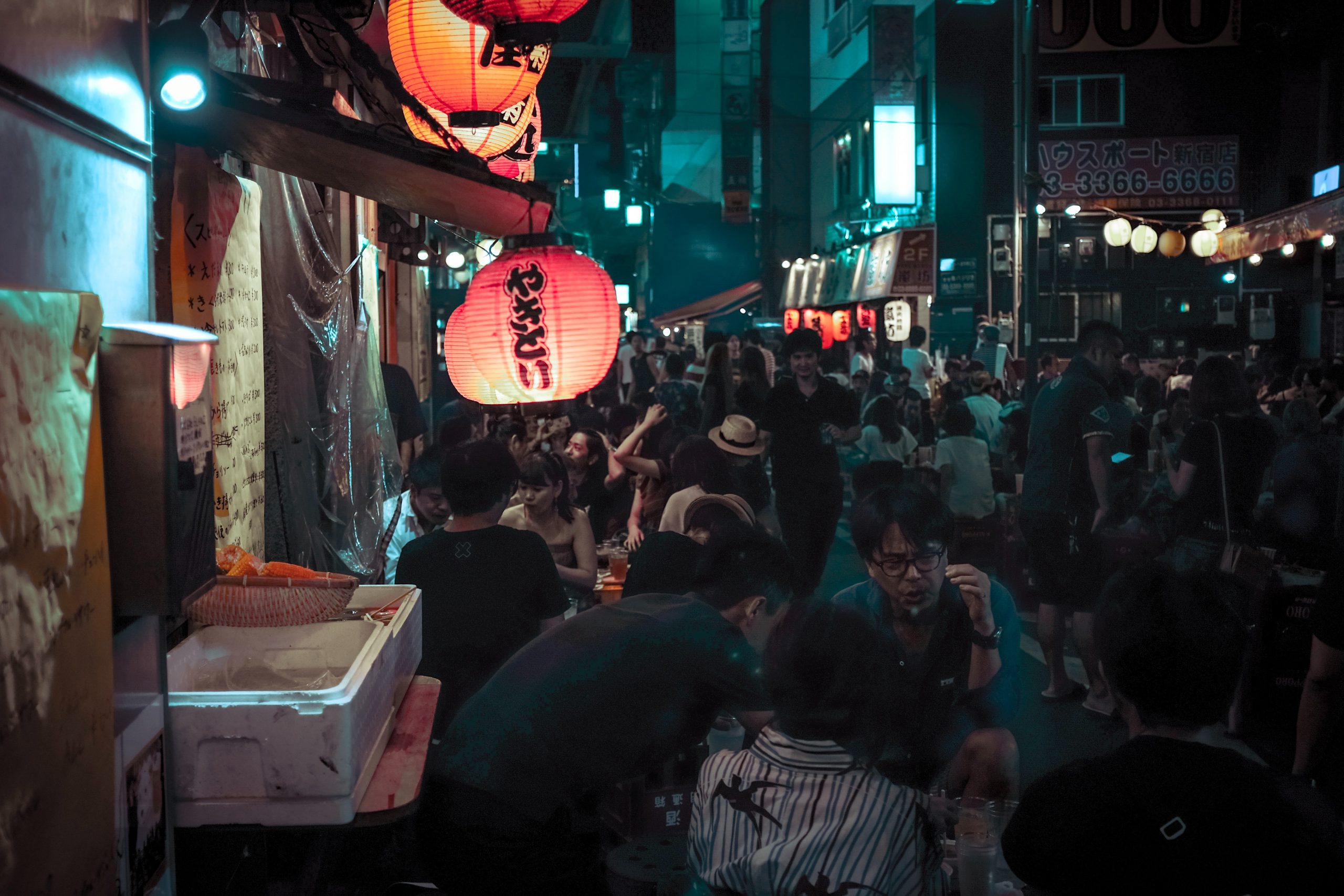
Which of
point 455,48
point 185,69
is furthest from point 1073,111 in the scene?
point 185,69

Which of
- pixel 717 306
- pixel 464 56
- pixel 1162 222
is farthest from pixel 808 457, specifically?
pixel 717 306

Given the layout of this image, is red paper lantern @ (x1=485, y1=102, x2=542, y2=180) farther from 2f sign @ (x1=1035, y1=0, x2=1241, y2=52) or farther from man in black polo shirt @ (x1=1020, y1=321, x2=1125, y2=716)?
2f sign @ (x1=1035, y1=0, x2=1241, y2=52)

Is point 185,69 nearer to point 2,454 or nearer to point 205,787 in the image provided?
point 2,454

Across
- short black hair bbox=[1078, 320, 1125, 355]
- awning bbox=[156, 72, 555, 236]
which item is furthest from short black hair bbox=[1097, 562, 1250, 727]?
short black hair bbox=[1078, 320, 1125, 355]

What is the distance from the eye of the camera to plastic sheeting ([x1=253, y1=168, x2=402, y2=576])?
5.24 metres

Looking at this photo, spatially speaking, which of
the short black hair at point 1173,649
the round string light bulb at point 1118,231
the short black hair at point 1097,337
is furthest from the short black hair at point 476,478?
the round string light bulb at point 1118,231

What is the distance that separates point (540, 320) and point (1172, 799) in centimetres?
370

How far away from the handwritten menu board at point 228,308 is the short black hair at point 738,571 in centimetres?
160

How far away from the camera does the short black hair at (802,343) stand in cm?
893

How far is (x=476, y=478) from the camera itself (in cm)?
463

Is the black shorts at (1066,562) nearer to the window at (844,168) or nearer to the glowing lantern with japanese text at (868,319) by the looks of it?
the glowing lantern with japanese text at (868,319)

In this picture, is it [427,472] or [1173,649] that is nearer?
[1173,649]

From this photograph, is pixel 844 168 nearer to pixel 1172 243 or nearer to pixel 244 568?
pixel 1172 243

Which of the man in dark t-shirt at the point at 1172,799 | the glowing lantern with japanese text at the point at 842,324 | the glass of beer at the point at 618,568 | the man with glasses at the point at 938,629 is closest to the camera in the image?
the man in dark t-shirt at the point at 1172,799
